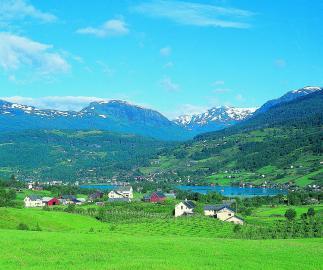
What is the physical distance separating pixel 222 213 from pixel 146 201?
48302 mm

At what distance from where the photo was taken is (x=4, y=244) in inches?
1618

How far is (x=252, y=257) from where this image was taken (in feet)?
123

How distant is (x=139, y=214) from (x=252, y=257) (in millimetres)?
79086

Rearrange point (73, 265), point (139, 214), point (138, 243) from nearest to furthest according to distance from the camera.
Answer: point (73, 265)
point (138, 243)
point (139, 214)

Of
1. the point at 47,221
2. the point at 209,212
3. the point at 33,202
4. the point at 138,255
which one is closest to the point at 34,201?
the point at 33,202

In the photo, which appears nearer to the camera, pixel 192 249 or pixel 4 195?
pixel 192 249

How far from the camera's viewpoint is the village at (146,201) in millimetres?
117119

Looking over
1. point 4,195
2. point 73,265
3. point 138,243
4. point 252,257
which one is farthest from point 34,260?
point 4,195

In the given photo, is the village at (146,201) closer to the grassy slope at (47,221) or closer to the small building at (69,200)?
the small building at (69,200)

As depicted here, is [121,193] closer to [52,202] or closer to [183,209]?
[52,202]

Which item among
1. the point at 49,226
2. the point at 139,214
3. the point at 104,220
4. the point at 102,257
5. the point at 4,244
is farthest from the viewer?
the point at 139,214

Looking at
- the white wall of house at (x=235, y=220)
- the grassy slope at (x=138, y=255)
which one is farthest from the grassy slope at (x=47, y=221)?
the grassy slope at (x=138, y=255)

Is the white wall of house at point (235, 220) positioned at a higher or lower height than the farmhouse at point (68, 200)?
lower

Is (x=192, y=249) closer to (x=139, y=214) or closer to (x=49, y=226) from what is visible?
A: (x=49, y=226)
